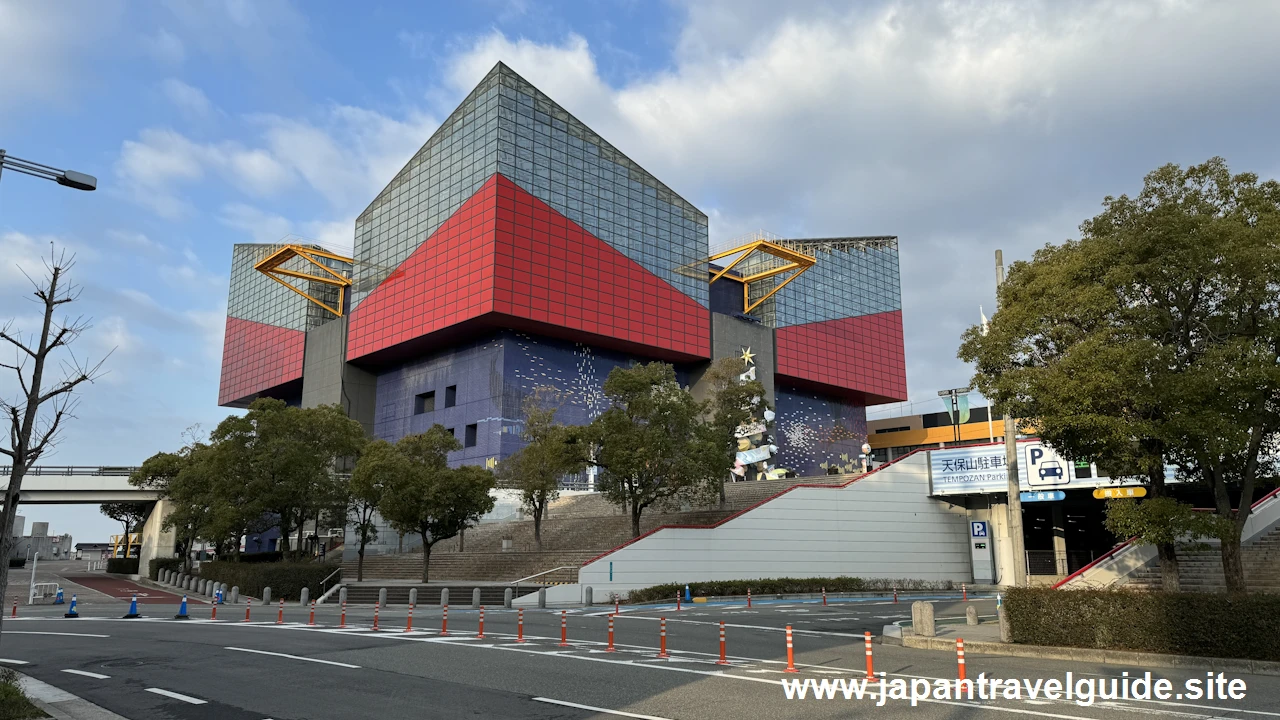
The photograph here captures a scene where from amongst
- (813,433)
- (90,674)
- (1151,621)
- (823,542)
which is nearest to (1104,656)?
(1151,621)

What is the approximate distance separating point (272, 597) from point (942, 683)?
3391 cm

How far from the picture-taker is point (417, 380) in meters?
78.1

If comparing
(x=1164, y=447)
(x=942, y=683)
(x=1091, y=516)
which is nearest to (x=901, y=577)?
(x=1091, y=516)

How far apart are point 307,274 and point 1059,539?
64709 mm

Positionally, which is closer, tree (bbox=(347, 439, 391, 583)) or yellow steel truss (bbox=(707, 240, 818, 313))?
tree (bbox=(347, 439, 391, 583))

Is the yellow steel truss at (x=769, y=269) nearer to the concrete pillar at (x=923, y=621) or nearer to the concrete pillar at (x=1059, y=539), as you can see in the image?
the concrete pillar at (x=1059, y=539)

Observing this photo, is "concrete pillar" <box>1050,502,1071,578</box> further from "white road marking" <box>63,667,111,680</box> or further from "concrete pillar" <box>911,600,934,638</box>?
"white road marking" <box>63,667,111,680</box>

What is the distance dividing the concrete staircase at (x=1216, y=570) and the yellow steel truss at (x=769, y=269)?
5024cm

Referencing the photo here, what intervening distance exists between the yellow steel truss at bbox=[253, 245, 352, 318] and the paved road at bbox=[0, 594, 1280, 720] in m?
56.7

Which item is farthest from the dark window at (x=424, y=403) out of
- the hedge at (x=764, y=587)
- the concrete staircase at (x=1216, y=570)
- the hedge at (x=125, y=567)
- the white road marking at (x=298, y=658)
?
the white road marking at (x=298, y=658)

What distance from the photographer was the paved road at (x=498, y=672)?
1125 centimetres

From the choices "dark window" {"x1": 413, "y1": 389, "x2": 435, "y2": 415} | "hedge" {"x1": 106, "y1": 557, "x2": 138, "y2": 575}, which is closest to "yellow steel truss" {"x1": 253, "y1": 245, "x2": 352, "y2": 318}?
"dark window" {"x1": 413, "y1": 389, "x2": 435, "y2": 415}

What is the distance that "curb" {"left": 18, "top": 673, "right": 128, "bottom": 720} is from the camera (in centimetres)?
1080

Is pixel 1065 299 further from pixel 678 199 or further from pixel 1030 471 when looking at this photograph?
pixel 678 199
